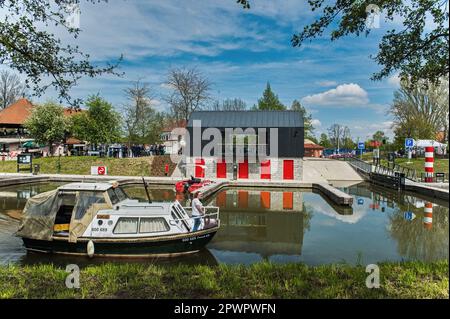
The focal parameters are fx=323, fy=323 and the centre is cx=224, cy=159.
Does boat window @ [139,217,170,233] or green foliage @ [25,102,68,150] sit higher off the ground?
green foliage @ [25,102,68,150]

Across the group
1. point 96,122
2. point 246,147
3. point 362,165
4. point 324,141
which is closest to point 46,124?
point 96,122

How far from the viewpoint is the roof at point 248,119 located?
3600 cm

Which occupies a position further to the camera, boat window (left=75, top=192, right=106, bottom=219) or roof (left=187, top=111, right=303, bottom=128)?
roof (left=187, top=111, right=303, bottom=128)

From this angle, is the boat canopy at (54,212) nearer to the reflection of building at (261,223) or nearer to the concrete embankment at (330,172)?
the reflection of building at (261,223)

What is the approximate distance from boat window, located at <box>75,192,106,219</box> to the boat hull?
1.00 metres

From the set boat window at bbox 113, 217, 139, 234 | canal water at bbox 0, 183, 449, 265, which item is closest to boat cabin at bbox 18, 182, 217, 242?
boat window at bbox 113, 217, 139, 234

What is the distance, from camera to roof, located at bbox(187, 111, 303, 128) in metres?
36.0

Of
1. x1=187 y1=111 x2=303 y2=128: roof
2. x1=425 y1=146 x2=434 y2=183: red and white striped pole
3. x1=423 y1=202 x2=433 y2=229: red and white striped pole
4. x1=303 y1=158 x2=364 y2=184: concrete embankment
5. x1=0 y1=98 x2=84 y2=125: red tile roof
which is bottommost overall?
x1=423 y1=202 x2=433 y2=229: red and white striped pole

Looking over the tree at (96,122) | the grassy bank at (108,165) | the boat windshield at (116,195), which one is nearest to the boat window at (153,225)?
the boat windshield at (116,195)

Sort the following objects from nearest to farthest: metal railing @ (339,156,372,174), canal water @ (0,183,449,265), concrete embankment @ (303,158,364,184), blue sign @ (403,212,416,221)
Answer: canal water @ (0,183,449,265), blue sign @ (403,212,416,221), concrete embankment @ (303,158,364,184), metal railing @ (339,156,372,174)

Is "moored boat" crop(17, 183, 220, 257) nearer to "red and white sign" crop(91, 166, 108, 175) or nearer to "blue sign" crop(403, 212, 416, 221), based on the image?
"blue sign" crop(403, 212, 416, 221)

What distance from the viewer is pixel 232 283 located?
6.23 metres
